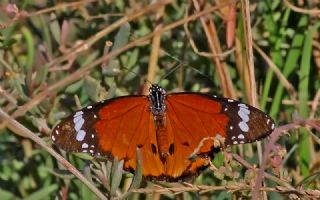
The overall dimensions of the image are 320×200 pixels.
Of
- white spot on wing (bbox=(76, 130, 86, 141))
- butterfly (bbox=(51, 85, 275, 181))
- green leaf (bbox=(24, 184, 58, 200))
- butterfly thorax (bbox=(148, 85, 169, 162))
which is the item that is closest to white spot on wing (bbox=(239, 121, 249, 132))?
butterfly (bbox=(51, 85, 275, 181))

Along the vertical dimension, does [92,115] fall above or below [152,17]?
below

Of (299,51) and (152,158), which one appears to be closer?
(152,158)

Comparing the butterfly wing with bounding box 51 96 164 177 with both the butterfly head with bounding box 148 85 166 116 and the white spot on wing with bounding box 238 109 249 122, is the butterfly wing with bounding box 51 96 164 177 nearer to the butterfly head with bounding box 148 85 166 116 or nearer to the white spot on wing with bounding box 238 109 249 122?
the butterfly head with bounding box 148 85 166 116

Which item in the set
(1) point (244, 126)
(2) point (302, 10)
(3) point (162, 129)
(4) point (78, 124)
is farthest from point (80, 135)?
(2) point (302, 10)

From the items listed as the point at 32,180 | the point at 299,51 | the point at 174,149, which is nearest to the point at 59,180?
the point at 32,180

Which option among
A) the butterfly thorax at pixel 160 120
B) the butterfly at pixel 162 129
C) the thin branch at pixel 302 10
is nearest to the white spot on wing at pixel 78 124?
the butterfly at pixel 162 129

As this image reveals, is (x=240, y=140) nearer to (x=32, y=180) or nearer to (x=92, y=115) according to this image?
(x=92, y=115)

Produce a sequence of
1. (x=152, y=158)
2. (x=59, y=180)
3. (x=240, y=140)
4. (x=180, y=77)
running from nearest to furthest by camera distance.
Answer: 1. (x=240, y=140)
2. (x=152, y=158)
3. (x=59, y=180)
4. (x=180, y=77)

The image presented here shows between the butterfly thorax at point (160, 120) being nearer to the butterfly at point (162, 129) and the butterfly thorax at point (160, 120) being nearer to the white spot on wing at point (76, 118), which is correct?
the butterfly at point (162, 129)
